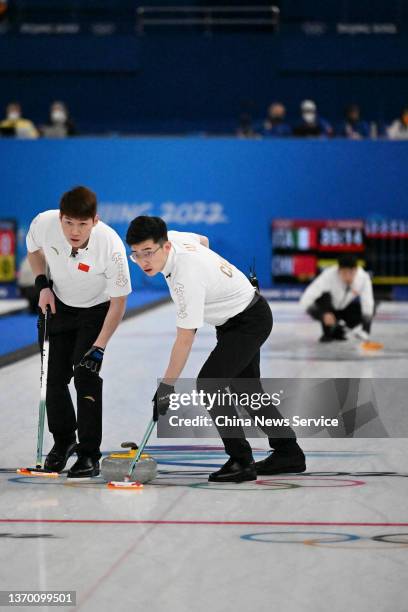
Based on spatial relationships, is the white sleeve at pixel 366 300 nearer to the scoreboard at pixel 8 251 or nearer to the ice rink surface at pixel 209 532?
the ice rink surface at pixel 209 532

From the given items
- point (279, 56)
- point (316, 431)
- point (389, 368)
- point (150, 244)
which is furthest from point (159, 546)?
point (279, 56)

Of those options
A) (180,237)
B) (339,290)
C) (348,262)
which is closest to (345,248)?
(339,290)

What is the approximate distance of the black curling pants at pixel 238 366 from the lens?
5.30 meters

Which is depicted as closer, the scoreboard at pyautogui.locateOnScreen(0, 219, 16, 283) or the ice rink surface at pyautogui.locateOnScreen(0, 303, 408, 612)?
the ice rink surface at pyautogui.locateOnScreen(0, 303, 408, 612)

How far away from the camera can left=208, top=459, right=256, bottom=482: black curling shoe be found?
5.36 metres

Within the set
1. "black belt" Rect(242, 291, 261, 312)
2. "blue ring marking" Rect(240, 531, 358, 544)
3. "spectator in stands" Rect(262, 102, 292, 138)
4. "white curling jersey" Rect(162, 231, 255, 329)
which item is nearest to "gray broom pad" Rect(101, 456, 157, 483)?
"white curling jersey" Rect(162, 231, 255, 329)

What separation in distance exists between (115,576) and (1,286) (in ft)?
48.9

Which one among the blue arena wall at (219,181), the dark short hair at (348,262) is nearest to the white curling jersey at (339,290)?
the dark short hair at (348,262)

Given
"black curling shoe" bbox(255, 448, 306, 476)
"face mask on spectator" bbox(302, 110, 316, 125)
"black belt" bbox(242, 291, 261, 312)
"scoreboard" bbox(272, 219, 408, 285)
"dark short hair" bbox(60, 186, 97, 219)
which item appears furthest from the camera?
"face mask on spectator" bbox(302, 110, 316, 125)

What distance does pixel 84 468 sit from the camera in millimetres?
5492

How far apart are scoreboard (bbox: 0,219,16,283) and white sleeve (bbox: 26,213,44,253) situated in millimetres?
12572

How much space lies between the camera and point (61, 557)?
159 inches

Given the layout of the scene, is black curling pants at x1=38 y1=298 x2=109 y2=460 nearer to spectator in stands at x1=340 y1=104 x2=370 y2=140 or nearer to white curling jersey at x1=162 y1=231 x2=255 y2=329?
white curling jersey at x1=162 y1=231 x2=255 y2=329

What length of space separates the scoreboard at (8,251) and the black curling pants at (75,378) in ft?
41.3
